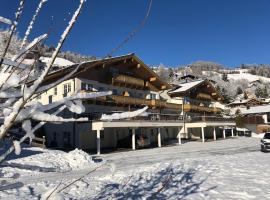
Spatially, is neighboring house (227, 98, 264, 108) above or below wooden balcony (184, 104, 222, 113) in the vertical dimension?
above

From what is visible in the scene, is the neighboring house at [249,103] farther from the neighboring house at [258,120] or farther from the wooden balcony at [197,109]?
the wooden balcony at [197,109]

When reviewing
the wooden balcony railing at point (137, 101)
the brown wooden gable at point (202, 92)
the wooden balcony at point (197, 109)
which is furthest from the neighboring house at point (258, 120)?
the wooden balcony railing at point (137, 101)

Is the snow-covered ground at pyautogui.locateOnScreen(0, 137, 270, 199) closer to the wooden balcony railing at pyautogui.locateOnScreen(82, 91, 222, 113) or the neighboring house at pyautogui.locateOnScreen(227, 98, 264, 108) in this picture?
the wooden balcony railing at pyautogui.locateOnScreen(82, 91, 222, 113)

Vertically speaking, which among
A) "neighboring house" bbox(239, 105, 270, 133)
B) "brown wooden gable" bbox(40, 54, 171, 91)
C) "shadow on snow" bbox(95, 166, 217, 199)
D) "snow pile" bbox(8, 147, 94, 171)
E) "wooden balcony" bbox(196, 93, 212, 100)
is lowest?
"shadow on snow" bbox(95, 166, 217, 199)

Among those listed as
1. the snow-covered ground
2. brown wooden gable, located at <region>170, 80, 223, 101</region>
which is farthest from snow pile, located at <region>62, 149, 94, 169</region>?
brown wooden gable, located at <region>170, 80, 223, 101</region>

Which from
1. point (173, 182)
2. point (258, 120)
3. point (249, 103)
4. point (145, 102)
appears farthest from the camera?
point (249, 103)

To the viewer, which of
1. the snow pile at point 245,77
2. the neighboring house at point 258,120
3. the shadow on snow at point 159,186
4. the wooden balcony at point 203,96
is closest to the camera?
the shadow on snow at point 159,186

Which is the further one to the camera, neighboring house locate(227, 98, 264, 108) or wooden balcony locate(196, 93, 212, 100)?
neighboring house locate(227, 98, 264, 108)

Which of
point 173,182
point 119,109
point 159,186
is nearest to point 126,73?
point 119,109

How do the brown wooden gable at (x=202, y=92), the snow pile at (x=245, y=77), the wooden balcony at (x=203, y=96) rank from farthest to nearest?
the snow pile at (x=245, y=77)
the wooden balcony at (x=203, y=96)
the brown wooden gable at (x=202, y=92)

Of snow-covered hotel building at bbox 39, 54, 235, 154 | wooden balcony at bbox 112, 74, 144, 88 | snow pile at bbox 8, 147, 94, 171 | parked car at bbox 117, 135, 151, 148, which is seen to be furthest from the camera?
wooden balcony at bbox 112, 74, 144, 88

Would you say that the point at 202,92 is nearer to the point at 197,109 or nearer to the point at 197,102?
the point at 197,102

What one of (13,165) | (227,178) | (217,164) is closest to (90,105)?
(217,164)

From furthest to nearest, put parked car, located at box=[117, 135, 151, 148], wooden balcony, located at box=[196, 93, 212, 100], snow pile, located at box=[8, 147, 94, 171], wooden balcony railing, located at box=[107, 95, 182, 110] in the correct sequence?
1. wooden balcony, located at box=[196, 93, 212, 100]
2. parked car, located at box=[117, 135, 151, 148]
3. wooden balcony railing, located at box=[107, 95, 182, 110]
4. snow pile, located at box=[8, 147, 94, 171]
